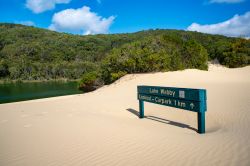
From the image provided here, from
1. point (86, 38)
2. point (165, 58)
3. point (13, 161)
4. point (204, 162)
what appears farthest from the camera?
point (86, 38)

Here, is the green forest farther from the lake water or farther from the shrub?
A: the lake water

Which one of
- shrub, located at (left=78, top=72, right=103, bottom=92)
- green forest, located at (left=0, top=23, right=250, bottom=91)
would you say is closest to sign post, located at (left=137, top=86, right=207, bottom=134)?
green forest, located at (left=0, top=23, right=250, bottom=91)

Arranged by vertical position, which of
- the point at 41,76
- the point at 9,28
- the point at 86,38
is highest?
the point at 9,28

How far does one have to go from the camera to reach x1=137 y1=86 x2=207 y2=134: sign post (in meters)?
6.39

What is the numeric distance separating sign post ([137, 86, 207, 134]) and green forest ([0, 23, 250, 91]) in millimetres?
15639

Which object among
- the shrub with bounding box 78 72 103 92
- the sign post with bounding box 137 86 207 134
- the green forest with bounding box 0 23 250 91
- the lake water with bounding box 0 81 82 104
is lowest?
the lake water with bounding box 0 81 82 104

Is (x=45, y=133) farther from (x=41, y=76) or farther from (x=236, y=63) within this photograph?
(x=41, y=76)

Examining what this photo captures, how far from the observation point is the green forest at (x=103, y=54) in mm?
25766

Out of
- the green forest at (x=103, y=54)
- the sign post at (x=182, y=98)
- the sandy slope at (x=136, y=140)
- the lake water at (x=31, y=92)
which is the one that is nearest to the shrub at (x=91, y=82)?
the green forest at (x=103, y=54)

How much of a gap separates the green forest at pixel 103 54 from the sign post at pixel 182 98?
15.6 m

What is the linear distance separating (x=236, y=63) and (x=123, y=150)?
4477 cm

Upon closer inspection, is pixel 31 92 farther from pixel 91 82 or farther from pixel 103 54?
pixel 103 54

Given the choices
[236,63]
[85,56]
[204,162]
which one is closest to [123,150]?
[204,162]

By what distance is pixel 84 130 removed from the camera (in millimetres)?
7266
